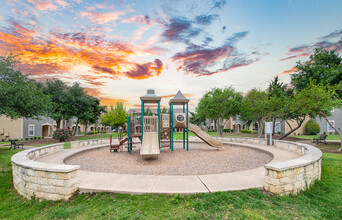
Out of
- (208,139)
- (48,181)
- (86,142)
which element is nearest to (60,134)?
(86,142)

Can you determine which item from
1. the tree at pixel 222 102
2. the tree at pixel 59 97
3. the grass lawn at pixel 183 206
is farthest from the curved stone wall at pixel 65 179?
the tree at pixel 59 97

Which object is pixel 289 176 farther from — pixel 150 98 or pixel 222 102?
pixel 222 102

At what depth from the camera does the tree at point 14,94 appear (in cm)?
1003

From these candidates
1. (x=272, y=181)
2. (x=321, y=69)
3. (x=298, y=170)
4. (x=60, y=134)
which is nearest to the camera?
(x=272, y=181)

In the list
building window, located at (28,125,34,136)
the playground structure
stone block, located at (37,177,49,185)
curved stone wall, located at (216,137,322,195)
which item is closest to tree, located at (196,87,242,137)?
the playground structure

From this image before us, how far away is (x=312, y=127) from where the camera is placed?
28.2m

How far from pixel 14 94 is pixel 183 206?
13.1m

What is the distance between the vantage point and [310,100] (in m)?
11.9

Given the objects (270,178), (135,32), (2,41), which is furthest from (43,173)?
(2,41)

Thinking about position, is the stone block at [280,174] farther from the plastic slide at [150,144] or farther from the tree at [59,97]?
the tree at [59,97]

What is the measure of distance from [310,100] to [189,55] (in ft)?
31.9

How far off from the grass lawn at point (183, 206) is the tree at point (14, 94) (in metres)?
8.91

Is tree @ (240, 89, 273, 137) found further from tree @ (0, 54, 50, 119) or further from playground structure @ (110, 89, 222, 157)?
tree @ (0, 54, 50, 119)

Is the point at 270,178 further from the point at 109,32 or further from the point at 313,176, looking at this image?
the point at 109,32
